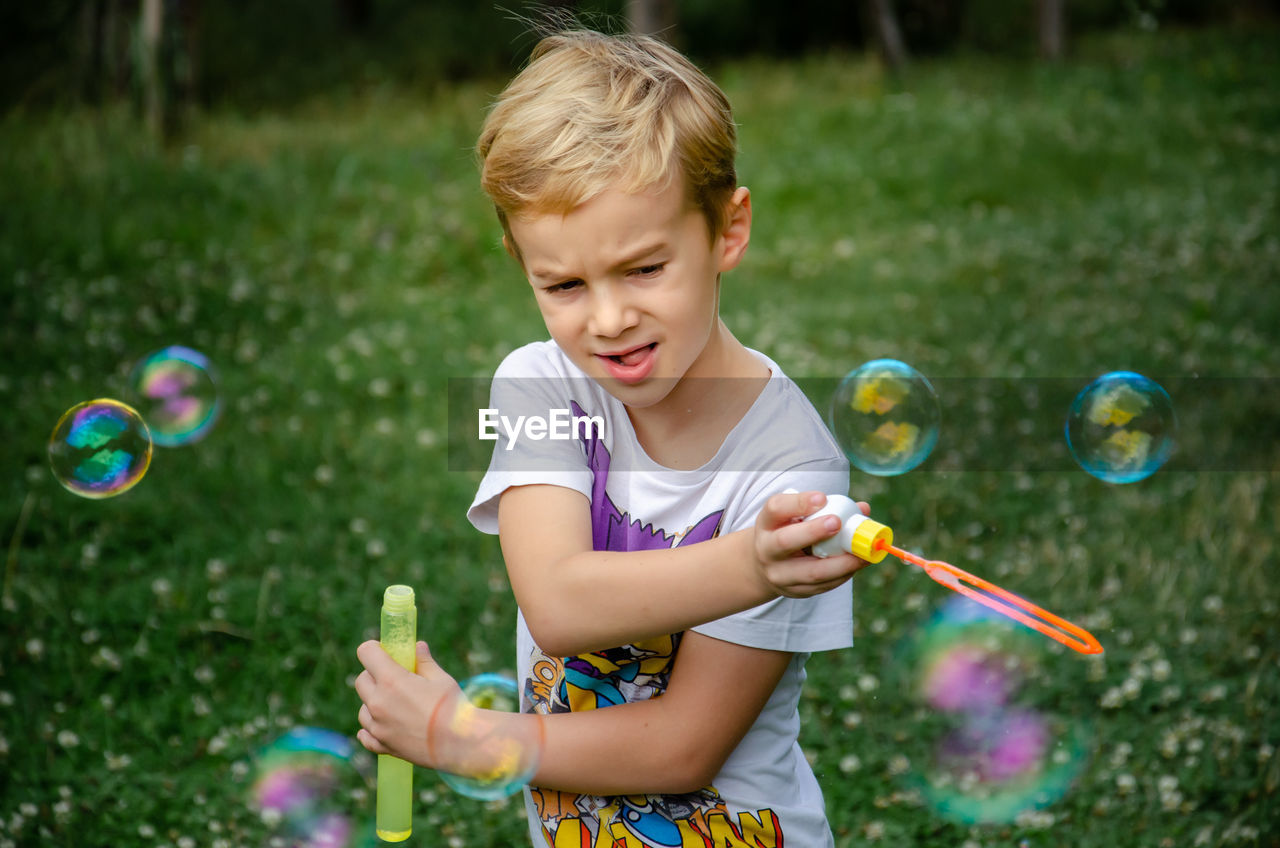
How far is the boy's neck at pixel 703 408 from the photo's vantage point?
158 cm

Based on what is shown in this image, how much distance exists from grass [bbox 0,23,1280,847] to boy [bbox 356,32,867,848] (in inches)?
49.5

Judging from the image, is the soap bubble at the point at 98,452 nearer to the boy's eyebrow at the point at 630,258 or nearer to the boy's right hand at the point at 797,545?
the boy's eyebrow at the point at 630,258

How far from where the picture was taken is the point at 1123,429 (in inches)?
95.1

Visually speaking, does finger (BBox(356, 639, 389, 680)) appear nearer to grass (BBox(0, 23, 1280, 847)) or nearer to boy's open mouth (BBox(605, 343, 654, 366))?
boy's open mouth (BBox(605, 343, 654, 366))

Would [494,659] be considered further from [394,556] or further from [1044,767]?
[1044,767]

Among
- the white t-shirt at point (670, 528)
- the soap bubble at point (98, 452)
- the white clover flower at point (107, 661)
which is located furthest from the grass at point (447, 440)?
the white t-shirt at point (670, 528)

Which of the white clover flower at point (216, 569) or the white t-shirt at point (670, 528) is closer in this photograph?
the white t-shirt at point (670, 528)

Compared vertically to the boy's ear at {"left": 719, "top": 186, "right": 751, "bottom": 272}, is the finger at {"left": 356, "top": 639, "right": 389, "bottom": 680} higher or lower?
lower

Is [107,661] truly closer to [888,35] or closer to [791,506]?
[791,506]

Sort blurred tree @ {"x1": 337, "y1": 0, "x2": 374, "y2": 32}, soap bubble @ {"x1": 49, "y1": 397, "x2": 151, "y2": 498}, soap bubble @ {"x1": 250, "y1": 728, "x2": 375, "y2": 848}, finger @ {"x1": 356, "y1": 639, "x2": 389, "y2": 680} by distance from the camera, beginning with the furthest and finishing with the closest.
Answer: blurred tree @ {"x1": 337, "y1": 0, "x2": 374, "y2": 32} → soap bubble @ {"x1": 49, "y1": 397, "x2": 151, "y2": 498} → soap bubble @ {"x1": 250, "y1": 728, "x2": 375, "y2": 848} → finger @ {"x1": 356, "y1": 639, "x2": 389, "y2": 680}

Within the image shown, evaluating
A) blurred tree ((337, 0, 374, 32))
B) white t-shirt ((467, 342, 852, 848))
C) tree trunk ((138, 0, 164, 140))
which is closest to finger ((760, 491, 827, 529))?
white t-shirt ((467, 342, 852, 848))

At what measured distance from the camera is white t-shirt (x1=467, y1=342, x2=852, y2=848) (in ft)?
4.90

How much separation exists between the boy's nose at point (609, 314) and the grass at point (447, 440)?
5.34ft

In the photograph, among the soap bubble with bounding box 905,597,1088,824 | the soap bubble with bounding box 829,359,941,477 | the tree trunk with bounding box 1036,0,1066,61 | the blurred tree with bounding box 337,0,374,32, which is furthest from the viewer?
the blurred tree with bounding box 337,0,374,32
